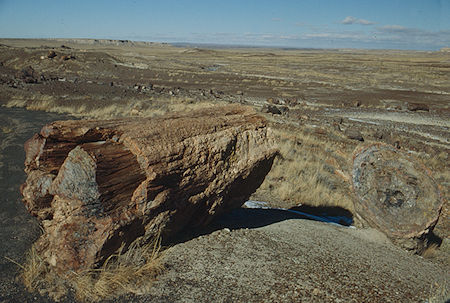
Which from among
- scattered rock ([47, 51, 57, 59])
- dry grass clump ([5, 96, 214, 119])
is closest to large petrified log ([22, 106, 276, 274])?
dry grass clump ([5, 96, 214, 119])

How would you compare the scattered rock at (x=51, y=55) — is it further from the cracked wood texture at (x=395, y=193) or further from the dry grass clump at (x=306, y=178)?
the cracked wood texture at (x=395, y=193)

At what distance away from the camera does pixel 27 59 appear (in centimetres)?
3838

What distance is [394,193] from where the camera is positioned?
578 cm

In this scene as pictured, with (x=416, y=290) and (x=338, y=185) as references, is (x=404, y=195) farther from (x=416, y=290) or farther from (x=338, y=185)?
(x=338, y=185)

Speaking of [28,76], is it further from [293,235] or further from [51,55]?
[293,235]

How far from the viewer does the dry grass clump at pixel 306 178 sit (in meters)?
8.03

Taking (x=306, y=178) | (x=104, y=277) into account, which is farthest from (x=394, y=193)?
(x=104, y=277)

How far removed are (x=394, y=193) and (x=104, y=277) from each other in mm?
4826

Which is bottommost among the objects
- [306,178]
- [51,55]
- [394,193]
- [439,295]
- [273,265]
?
[306,178]

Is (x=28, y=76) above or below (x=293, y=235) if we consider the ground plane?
above

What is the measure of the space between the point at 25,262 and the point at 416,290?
4772 millimetres

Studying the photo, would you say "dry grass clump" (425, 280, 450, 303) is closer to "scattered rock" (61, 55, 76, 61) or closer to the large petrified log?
the large petrified log

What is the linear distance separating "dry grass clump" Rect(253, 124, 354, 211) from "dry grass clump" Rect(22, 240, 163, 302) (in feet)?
12.2

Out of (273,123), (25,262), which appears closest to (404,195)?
(25,262)
